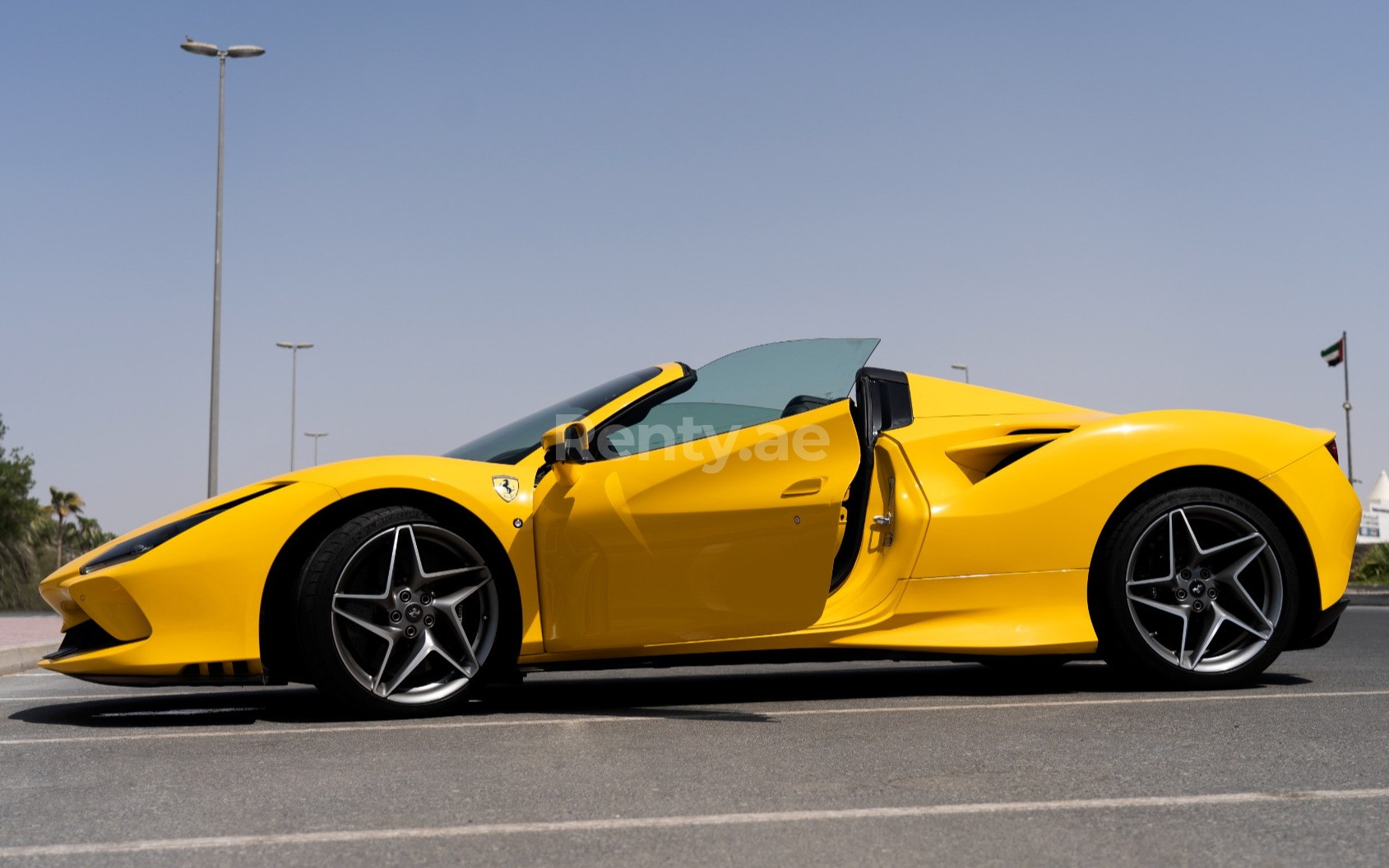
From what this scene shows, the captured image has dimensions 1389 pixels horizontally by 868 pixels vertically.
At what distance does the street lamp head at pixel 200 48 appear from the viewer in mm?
21281

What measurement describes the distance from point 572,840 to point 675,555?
1959mm

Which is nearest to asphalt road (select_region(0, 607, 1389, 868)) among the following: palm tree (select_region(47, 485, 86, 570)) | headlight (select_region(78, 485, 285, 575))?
headlight (select_region(78, 485, 285, 575))

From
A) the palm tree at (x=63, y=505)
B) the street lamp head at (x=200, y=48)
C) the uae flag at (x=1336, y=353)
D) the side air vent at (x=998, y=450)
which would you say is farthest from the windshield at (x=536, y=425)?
the palm tree at (x=63, y=505)

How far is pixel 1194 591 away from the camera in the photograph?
537 cm

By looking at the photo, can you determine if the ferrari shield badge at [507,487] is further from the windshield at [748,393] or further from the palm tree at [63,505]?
the palm tree at [63,505]

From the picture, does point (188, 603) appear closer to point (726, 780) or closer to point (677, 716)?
point (677, 716)

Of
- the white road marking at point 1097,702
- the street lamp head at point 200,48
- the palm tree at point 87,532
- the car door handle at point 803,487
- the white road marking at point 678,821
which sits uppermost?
the street lamp head at point 200,48

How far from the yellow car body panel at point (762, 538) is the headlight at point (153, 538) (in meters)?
0.03

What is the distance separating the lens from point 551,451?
189 inches

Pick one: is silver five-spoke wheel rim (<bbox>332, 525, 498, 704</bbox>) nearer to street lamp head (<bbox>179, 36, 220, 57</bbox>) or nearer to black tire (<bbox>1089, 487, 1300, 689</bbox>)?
black tire (<bbox>1089, 487, 1300, 689</bbox>)

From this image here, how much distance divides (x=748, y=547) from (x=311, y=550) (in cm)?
163

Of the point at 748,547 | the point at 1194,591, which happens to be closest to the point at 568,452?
the point at 748,547

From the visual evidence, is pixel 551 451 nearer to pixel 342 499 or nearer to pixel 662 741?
pixel 342 499

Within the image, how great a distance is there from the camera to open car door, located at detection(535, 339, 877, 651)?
4793mm
